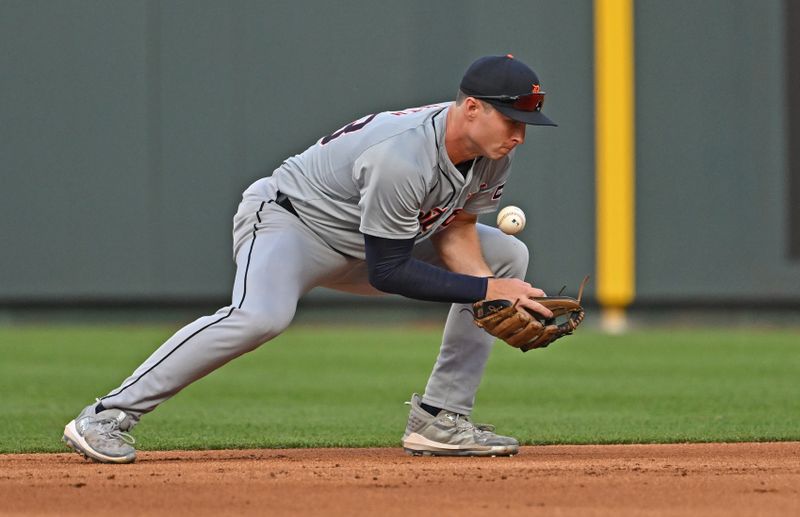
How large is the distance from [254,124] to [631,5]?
3293mm

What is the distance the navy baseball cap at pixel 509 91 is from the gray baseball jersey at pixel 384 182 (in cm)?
19

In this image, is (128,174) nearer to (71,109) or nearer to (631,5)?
(71,109)

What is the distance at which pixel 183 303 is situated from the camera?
12.4 m

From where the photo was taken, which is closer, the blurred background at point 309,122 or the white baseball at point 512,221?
the white baseball at point 512,221

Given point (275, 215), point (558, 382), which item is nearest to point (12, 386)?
point (558, 382)

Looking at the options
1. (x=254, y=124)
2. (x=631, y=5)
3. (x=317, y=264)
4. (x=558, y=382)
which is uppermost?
(x=631, y=5)

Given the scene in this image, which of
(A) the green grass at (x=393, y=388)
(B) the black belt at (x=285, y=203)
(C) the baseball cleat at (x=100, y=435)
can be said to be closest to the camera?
(C) the baseball cleat at (x=100, y=435)

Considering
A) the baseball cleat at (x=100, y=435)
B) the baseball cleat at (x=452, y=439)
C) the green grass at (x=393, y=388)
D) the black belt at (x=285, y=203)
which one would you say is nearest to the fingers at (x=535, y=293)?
the baseball cleat at (x=452, y=439)

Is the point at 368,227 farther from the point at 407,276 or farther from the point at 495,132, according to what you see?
the point at 495,132

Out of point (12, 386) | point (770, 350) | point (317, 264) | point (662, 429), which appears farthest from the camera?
point (770, 350)

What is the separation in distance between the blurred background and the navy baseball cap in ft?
25.6

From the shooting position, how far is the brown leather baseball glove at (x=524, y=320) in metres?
4.39

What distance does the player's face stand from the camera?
4.22 m

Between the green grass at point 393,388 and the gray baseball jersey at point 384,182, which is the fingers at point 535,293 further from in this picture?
the green grass at point 393,388
